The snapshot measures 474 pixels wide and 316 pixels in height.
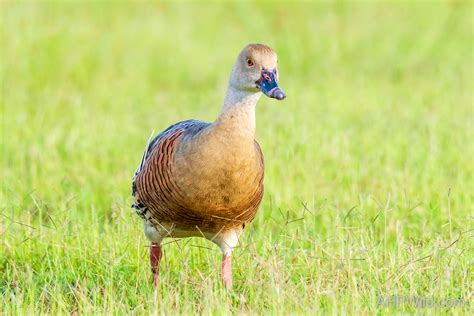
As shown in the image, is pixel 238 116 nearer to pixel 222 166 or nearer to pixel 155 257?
pixel 222 166

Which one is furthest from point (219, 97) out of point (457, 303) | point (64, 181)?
point (457, 303)

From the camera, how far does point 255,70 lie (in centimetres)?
435

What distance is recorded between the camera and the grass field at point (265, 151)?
4.53 meters

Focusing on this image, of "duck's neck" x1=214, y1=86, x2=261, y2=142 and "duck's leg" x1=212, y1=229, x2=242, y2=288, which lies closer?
"duck's neck" x1=214, y1=86, x2=261, y2=142

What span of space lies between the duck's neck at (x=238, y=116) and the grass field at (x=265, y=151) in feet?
1.97

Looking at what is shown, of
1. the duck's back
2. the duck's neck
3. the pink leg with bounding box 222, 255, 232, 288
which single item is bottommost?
the pink leg with bounding box 222, 255, 232, 288

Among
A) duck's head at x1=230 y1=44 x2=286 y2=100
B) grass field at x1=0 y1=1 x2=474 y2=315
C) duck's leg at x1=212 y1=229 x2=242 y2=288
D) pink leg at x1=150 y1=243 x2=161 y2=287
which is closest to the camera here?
duck's head at x1=230 y1=44 x2=286 y2=100

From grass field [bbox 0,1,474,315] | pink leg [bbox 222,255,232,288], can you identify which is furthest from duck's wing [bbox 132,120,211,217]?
pink leg [bbox 222,255,232,288]

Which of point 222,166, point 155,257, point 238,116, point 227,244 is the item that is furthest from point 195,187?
point 155,257

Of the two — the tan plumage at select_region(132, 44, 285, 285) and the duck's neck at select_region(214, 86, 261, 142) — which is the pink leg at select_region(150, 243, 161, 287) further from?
the duck's neck at select_region(214, 86, 261, 142)

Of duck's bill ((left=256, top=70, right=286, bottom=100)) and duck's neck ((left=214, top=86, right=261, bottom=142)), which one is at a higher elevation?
duck's bill ((left=256, top=70, right=286, bottom=100))

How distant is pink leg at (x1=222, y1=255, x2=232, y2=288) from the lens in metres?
4.58

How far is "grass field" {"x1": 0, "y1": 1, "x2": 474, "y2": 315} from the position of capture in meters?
4.53

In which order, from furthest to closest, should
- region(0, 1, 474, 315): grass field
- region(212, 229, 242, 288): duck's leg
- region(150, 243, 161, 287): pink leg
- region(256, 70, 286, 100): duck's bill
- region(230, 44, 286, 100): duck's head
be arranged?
region(150, 243, 161, 287): pink leg < region(212, 229, 242, 288): duck's leg < region(0, 1, 474, 315): grass field < region(230, 44, 286, 100): duck's head < region(256, 70, 286, 100): duck's bill
